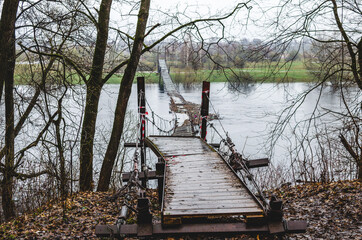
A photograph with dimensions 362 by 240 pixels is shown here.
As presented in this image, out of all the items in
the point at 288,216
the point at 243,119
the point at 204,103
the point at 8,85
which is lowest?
the point at 243,119

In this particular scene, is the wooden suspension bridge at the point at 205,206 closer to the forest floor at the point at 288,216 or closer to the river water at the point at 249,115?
the forest floor at the point at 288,216

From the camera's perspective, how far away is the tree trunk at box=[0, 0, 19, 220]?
6.01m

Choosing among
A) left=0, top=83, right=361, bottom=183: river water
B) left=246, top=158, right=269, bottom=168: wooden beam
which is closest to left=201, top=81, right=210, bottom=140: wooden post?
left=246, top=158, right=269, bottom=168: wooden beam

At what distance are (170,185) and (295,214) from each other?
269 centimetres

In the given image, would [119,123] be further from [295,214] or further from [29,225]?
[295,214]

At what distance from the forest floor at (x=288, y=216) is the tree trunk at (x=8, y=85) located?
3.96ft

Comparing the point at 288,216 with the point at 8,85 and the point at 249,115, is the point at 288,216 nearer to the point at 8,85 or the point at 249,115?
the point at 8,85

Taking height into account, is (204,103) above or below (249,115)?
above

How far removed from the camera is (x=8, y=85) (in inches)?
304

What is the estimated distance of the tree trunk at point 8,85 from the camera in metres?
6.01

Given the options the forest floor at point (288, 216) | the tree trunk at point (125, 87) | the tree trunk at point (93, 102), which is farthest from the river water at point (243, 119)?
the forest floor at point (288, 216)

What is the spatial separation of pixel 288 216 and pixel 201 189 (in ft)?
7.71

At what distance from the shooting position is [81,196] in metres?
7.10

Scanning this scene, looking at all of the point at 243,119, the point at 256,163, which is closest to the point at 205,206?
the point at 256,163
